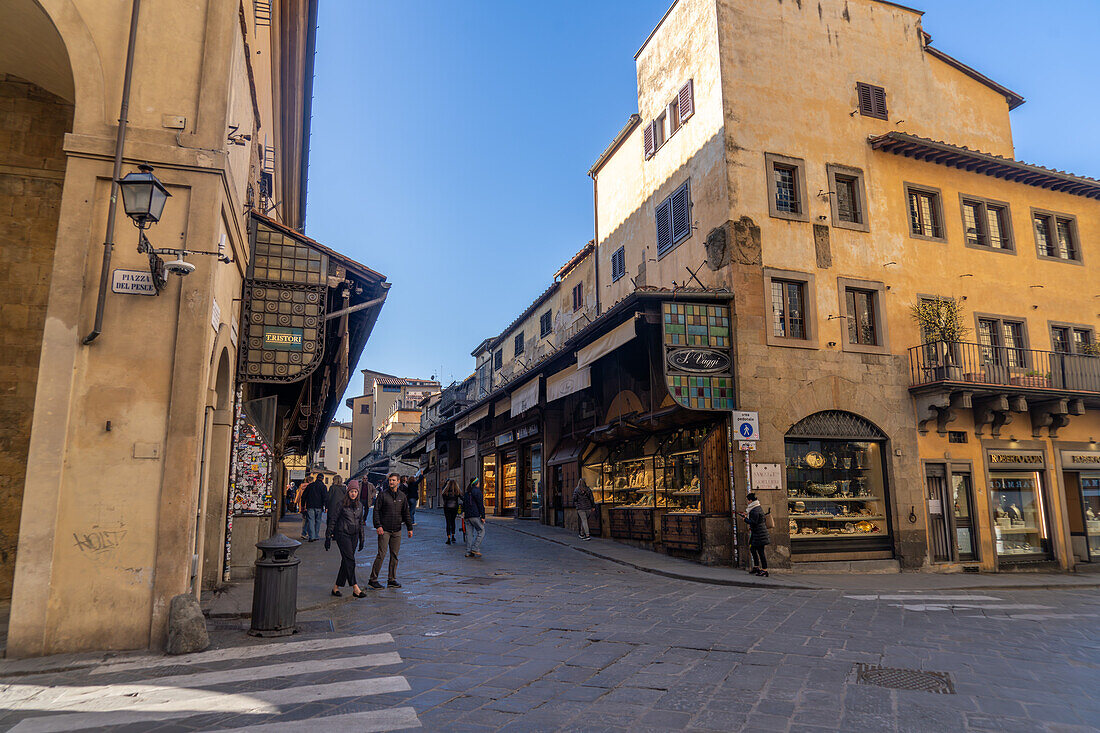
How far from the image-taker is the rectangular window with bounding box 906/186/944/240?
659 inches

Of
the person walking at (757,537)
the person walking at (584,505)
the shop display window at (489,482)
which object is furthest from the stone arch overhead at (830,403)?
the shop display window at (489,482)

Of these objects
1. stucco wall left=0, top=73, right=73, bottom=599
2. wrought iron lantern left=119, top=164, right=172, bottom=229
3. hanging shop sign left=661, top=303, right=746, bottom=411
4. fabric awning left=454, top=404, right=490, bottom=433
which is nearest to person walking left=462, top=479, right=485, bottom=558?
hanging shop sign left=661, top=303, right=746, bottom=411

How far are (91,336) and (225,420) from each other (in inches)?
136

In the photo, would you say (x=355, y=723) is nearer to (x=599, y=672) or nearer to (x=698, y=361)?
(x=599, y=672)

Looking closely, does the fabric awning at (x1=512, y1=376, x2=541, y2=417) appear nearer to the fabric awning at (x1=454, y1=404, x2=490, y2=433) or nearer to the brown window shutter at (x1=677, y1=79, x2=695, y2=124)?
the fabric awning at (x1=454, y1=404, x2=490, y2=433)

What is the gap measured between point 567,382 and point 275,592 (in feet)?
37.2

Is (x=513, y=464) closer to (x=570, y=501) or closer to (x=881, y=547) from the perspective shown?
(x=570, y=501)

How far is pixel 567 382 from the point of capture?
1775 centimetres

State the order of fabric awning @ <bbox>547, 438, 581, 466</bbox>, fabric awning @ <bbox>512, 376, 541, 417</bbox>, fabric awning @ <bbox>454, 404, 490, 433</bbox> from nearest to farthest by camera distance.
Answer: fabric awning @ <bbox>512, 376, 541, 417</bbox> < fabric awning @ <bbox>547, 438, 581, 466</bbox> < fabric awning @ <bbox>454, 404, 490, 433</bbox>

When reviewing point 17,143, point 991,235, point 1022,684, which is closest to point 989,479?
point 991,235

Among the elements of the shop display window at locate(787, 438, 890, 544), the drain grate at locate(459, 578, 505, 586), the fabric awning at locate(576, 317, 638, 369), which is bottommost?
the drain grate at locate(459, 578, 505, 586)

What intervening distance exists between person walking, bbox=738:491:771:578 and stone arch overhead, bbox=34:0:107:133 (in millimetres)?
11475

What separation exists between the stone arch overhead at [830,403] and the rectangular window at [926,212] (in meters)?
4.68

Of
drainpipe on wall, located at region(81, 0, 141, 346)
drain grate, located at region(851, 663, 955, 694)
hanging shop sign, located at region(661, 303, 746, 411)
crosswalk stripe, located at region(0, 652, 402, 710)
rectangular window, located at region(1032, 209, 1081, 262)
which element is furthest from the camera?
rectangular window, located at region(1032, 209, 1081, 262)
